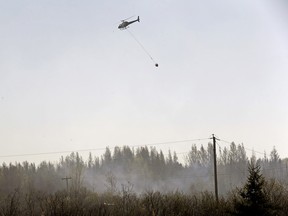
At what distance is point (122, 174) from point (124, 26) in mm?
85845

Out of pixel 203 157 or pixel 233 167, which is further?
pixel 203 157

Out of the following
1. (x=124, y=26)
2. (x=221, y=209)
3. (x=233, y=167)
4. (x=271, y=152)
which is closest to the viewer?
(x=221, y=209)

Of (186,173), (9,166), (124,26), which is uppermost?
(124,26)

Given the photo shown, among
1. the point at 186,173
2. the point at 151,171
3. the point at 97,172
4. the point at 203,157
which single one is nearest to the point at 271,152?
the point at 203,157

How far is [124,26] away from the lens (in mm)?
23484

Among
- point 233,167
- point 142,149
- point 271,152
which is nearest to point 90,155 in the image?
point 142,149

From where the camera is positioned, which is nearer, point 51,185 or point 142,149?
point 51,185

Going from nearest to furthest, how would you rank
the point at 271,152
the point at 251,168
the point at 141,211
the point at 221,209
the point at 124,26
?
the point at 251,168 < the point at 141,211 < the point at 221,209 < the point at 124,26 < the point at 271,152

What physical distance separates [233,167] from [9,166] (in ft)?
196

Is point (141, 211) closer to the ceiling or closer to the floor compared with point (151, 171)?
closer to the ceiling

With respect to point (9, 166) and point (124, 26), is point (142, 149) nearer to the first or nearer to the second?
point (9, 166)

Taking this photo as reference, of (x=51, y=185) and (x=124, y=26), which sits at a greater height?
(x=124, y=26)

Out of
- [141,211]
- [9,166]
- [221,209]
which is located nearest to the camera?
[141,211]

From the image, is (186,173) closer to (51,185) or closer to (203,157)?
(203,157)
